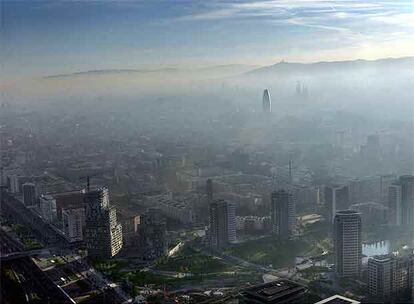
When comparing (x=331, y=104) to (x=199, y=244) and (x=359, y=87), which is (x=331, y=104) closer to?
(x=359, y=87)

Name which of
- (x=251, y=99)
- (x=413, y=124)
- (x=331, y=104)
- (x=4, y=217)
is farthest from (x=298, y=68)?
(x=4, y=217)

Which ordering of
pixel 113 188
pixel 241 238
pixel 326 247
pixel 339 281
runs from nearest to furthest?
pixel 339 281 < pixel 326 247 < pixel 241 238 < pixel 113 188

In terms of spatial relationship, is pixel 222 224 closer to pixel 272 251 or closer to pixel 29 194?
pixel 272 251

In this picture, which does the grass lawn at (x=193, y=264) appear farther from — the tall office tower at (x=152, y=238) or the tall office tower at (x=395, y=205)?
the tall office tower at (x=395, y=205)

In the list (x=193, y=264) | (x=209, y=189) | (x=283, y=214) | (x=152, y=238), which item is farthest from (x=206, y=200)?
(x=193, y=264)

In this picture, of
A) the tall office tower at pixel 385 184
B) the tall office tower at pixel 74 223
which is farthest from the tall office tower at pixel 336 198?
the tall office tower at pixel 74 223

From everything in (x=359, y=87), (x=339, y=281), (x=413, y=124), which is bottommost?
(x=339, y=281)
